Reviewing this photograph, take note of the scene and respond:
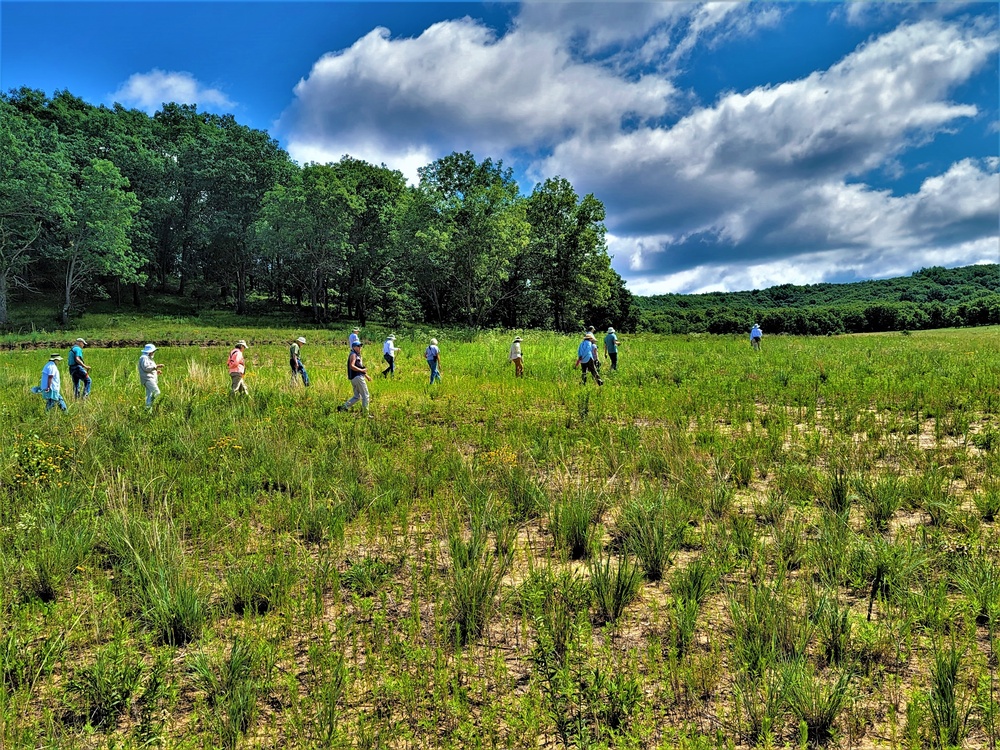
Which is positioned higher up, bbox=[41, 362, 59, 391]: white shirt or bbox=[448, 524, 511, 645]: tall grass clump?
bbox=[41, 362, 59, 391]: white shirt

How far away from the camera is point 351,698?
296 centimetres

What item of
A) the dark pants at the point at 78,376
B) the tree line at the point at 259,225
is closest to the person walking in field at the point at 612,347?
the dark pants at the point at 78,376

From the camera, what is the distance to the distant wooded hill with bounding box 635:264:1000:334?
294ft

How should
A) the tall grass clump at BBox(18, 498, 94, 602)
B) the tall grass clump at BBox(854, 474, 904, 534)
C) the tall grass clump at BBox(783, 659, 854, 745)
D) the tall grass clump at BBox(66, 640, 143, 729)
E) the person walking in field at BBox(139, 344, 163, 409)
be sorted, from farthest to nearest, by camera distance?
1. the person walking in field at BBox(139, 344, 163, 409)
2. the tall grass clump at BBox(854, 474, 904, 534)
3. the tall grass clump at BBox(18, 498, 94, 602)
4. the tall grass clump at BBox(66, 640, 143, 729)
5. the tall grass clump at BBox(783, 659, 854, 745)

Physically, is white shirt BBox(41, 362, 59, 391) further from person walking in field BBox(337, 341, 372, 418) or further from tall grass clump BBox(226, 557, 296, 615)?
tall grass clump BBox(226, 557, 296, 615)

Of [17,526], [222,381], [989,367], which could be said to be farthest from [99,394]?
[989,367]

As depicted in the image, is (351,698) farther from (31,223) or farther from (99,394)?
(31,223)

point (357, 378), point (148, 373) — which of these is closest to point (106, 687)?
point (357, 378)

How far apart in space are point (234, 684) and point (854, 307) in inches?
5208

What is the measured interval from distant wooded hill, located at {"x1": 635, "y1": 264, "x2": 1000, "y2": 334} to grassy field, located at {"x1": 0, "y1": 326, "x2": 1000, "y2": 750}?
86374mm

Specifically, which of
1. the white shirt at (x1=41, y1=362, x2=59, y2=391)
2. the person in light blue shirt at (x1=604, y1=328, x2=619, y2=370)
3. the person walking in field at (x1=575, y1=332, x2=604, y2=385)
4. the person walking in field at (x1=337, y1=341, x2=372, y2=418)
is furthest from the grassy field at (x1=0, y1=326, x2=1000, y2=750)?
the person in light blue shirt at (x1=604, y1=328, x2=619, y2=370)

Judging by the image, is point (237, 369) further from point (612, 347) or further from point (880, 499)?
point (880, 499)

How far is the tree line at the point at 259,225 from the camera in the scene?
3662 cm

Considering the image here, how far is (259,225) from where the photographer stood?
43.2m
